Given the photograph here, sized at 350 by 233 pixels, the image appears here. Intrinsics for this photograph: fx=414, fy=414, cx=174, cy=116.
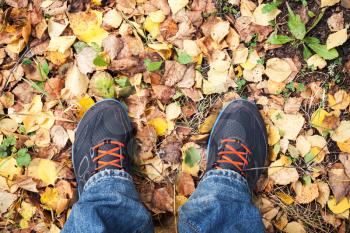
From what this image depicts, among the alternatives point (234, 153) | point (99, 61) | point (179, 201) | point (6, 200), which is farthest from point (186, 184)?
point (6, 200)

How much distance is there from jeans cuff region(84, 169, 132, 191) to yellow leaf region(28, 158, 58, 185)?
0.51 feet

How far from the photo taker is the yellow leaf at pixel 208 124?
154cm

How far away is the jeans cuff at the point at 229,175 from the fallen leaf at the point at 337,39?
0.56 metres

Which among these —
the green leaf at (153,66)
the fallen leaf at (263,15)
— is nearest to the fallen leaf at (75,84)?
the green leaf at (153,66)

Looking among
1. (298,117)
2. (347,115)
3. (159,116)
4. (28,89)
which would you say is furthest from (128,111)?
(347,115)

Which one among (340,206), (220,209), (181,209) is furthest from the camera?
(340,206)

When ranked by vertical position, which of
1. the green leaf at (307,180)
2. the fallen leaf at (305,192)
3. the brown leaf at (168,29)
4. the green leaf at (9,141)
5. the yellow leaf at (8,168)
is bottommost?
the fallen leaf at (305,192)

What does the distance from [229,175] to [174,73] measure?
417 millimetres

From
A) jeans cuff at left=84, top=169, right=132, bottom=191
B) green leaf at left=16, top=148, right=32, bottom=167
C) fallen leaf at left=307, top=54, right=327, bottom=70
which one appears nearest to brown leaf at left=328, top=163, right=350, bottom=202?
fallen leaf at left=307, top=54, right=327, bottom=70

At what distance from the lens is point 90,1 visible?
1547 mm

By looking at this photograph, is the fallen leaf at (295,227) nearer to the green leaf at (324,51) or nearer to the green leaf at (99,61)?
the green leaf at (324,51)

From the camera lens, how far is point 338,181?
1.47 m

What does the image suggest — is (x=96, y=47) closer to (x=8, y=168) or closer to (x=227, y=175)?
(x=8, y=168)

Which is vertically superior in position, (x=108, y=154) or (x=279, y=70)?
(x=279, y=70)
